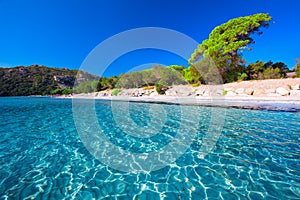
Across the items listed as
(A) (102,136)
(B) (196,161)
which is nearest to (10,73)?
(A) (102,136)

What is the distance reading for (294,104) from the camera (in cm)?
1212

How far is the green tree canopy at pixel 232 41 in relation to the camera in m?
21.7

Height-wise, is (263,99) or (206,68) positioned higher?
(206,68)

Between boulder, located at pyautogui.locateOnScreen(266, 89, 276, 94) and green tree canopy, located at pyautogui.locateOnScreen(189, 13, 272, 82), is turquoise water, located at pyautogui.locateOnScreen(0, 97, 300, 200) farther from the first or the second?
green tree canopy, located at pyautogui.locateOnScreen(189, 13, 272, 82)

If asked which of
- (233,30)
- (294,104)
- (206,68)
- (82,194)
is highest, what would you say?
(233,30)

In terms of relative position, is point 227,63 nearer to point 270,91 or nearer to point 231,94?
point 231,94

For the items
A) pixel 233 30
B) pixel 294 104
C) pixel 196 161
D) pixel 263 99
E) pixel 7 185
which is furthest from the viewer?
pixel 233 30

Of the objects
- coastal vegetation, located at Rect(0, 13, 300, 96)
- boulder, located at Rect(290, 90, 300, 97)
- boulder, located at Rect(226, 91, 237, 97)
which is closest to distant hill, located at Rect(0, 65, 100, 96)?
coastal vegetation, located at Rect(0, 13, 300, 96)

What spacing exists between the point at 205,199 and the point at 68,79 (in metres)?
97.5

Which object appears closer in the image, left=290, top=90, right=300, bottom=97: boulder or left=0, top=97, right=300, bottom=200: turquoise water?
left=0, top=97, right=300, bottom=200: turquoise water

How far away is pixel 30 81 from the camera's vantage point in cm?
7031

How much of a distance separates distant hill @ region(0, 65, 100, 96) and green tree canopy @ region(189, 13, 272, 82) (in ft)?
172

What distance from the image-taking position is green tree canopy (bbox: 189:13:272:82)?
21.7 meters

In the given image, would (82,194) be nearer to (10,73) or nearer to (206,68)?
(206,68)
